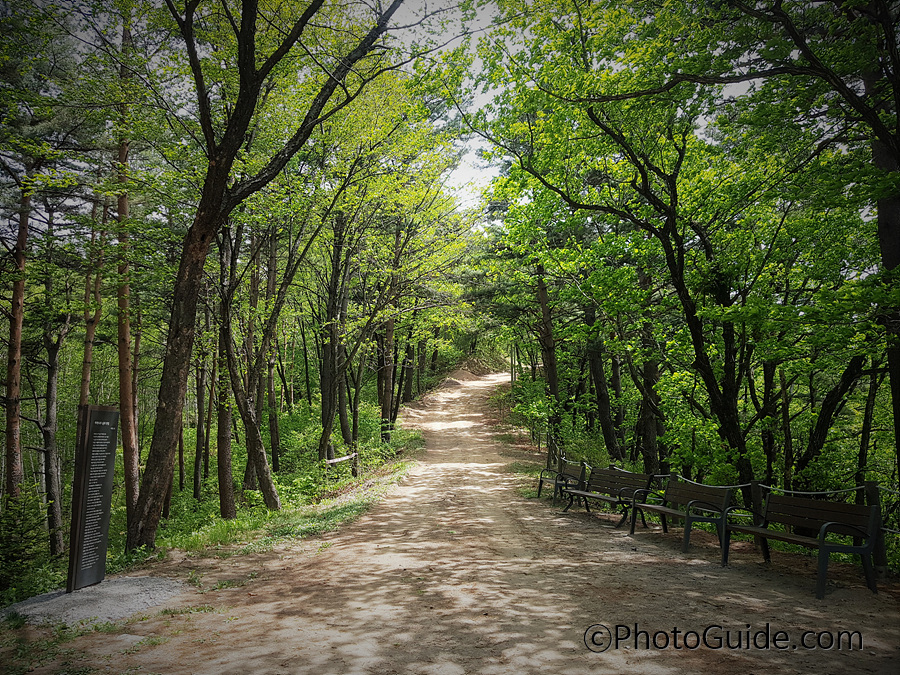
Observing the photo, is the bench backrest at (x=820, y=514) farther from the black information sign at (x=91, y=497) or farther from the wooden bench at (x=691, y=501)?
the black information sign at (x=91, y=497)

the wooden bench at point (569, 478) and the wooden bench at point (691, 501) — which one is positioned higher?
the wooden bench at point (691, 501)

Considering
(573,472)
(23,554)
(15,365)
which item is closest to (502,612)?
(573,472)

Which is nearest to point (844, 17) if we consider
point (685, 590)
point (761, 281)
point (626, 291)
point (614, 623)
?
point (761, 281)

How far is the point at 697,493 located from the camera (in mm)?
6457

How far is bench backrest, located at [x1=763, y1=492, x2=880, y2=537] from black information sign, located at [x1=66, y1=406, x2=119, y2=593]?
7780mm

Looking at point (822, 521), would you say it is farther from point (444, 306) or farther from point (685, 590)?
point (444, 306)

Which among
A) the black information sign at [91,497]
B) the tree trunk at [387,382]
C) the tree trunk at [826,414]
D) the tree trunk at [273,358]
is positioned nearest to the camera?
the black information sign at [91,497]

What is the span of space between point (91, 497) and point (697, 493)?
7.86m

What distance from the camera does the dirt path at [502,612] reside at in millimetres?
3068

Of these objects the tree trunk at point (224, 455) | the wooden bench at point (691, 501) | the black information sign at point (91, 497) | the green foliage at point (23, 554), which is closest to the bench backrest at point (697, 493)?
the wooden bench at point (691, 501)

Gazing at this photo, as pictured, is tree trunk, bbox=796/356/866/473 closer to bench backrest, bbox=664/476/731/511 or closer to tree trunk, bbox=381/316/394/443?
bench backrest, bbox=664/476/731/511

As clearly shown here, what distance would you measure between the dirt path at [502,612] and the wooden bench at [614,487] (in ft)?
2.33

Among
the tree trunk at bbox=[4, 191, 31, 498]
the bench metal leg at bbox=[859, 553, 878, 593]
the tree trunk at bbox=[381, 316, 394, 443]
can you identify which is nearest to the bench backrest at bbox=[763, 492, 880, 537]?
the bench metal leg at bbox=[859, 553, 878, 593]

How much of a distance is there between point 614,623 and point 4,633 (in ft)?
16.6
